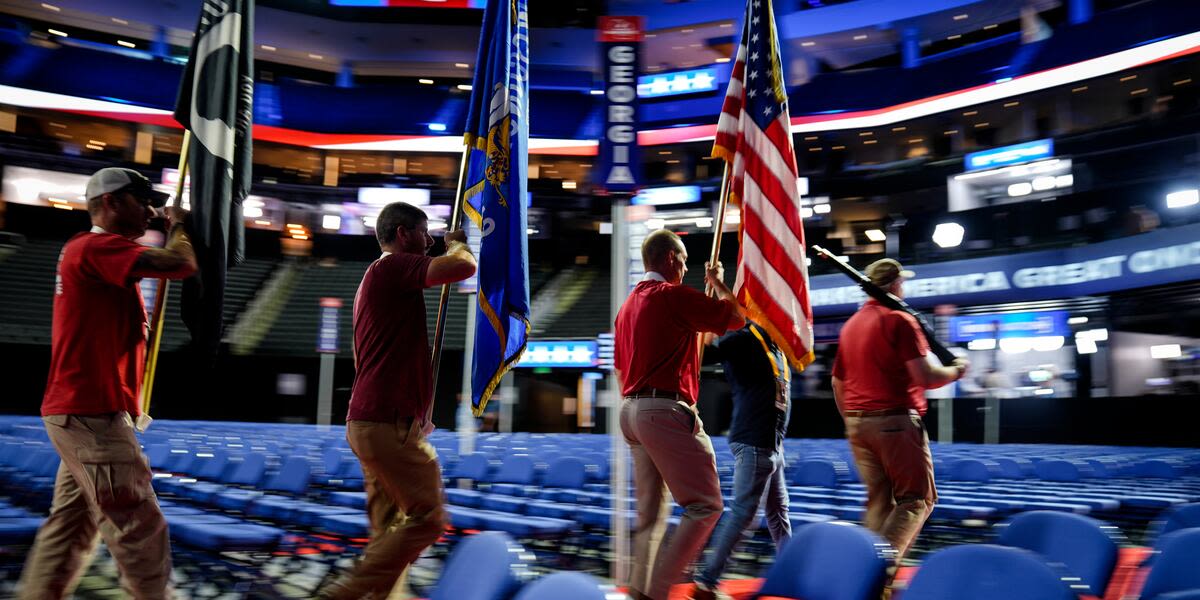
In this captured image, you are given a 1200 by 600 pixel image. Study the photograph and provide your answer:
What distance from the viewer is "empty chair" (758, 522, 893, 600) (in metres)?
2.48

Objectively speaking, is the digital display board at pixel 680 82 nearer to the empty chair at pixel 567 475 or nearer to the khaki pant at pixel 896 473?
the empty chair at pixel 567 475

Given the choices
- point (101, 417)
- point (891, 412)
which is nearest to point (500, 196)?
point (101, 417)

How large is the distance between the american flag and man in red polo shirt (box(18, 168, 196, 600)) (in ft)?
8.34

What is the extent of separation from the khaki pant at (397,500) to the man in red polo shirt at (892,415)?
6.70 feet

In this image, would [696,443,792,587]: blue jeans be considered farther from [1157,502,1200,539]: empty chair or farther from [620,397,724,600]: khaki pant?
[1157,502,1200,539]: empty chair

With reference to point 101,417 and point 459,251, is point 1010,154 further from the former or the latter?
point 101,417

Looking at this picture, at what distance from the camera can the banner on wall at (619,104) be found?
14.7 ft

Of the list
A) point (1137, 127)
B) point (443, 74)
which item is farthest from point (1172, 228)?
point (443, 74)

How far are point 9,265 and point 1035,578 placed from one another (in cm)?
3076

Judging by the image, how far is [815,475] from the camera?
865cm

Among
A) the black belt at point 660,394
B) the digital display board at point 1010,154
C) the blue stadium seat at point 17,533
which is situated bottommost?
the blue stadium seat at point 17,533

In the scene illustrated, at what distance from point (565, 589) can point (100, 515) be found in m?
1.69

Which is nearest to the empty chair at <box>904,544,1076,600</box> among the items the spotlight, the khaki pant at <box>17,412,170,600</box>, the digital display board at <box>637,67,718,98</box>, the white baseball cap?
the khaki pant at <box>17,412,170,600</box>

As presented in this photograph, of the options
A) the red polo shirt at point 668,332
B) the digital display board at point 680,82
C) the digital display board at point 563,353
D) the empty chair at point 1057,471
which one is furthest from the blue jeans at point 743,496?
the digital display board at point 680,82
